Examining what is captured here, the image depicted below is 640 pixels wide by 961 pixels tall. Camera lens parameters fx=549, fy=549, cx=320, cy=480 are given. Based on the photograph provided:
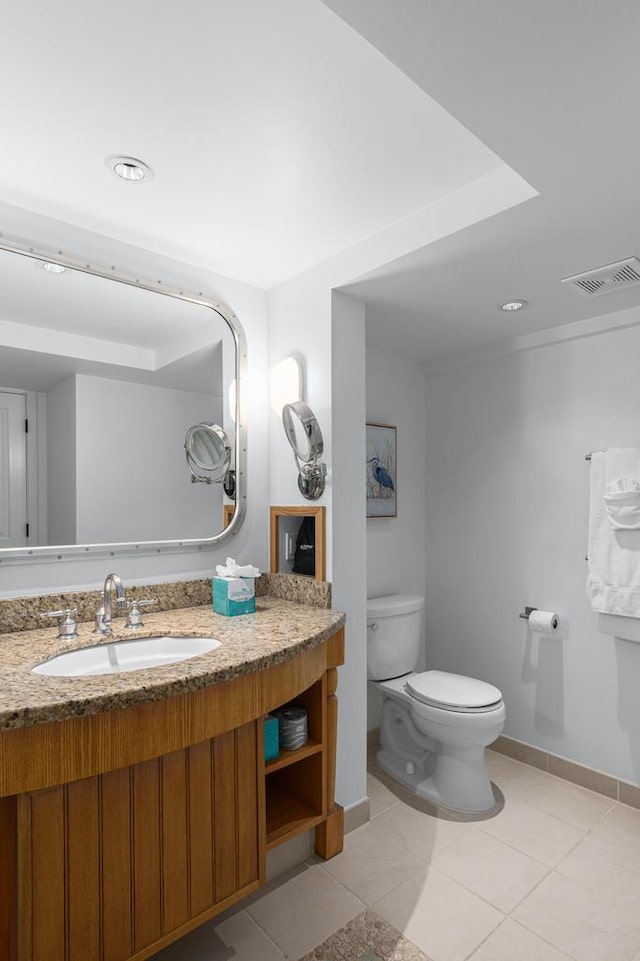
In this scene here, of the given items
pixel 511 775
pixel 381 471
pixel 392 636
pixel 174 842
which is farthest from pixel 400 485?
pixel 174 842

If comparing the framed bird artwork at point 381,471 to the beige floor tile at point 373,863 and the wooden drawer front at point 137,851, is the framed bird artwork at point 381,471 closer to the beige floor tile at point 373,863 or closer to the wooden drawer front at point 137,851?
the beige floor tile at point 373,863

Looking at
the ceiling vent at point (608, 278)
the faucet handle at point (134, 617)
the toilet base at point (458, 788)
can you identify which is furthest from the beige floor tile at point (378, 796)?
the ceiling vent at point (608, 278)

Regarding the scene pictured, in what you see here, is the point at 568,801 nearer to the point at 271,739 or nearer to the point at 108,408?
the point at 271,739

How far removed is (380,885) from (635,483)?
1.79m

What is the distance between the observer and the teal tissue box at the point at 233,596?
191cm

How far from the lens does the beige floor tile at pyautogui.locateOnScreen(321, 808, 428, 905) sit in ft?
6.05

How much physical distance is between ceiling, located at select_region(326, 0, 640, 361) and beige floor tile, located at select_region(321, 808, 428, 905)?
2.10 meters

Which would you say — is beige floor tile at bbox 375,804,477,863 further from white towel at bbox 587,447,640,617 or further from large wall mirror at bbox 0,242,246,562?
large wall mirror at bbox 0,242,246,562

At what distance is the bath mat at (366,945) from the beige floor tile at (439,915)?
3cm

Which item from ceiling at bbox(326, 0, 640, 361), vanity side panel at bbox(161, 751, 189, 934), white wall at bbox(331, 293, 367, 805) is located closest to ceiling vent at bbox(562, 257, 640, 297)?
ceiling at bbox(326, 0, 640, 361)

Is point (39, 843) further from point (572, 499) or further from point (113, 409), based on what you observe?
point (572, 499)

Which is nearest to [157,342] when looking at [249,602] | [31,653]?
[249,602]

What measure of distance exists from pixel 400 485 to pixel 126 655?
1.81 metres

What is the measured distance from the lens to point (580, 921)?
66.9 inches
